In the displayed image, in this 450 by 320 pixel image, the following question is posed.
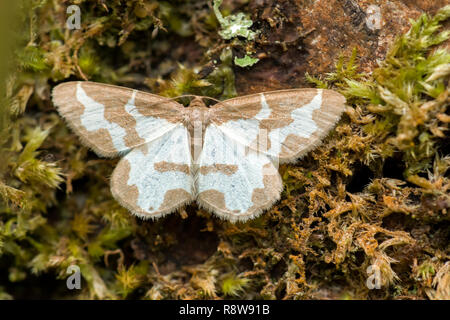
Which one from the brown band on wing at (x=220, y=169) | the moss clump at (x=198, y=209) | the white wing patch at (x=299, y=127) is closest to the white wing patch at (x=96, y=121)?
the moss clump at (x=198, y=209)

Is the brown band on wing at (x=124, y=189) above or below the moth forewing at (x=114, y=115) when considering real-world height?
below

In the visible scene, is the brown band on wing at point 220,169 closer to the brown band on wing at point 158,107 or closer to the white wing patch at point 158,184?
the white wing patch at point 158,184

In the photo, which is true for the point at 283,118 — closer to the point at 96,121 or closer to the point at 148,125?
the point at 148,125

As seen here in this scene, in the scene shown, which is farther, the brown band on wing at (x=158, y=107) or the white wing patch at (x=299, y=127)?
the brown band on wing at (x=158, y=107)

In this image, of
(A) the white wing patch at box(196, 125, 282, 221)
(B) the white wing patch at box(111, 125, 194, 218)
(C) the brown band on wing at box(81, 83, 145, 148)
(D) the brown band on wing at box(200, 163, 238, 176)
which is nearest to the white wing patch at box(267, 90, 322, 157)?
(A) the white wing patch at box(196, 125, 282, 221)

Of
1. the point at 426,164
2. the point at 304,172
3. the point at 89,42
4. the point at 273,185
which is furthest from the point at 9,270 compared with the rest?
the point at 426,164

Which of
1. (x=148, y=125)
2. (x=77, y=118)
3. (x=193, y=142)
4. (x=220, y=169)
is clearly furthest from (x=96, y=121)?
(x=220, y=169)

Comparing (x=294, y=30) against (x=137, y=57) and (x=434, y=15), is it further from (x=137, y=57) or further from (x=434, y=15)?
(x=137, y=57)
